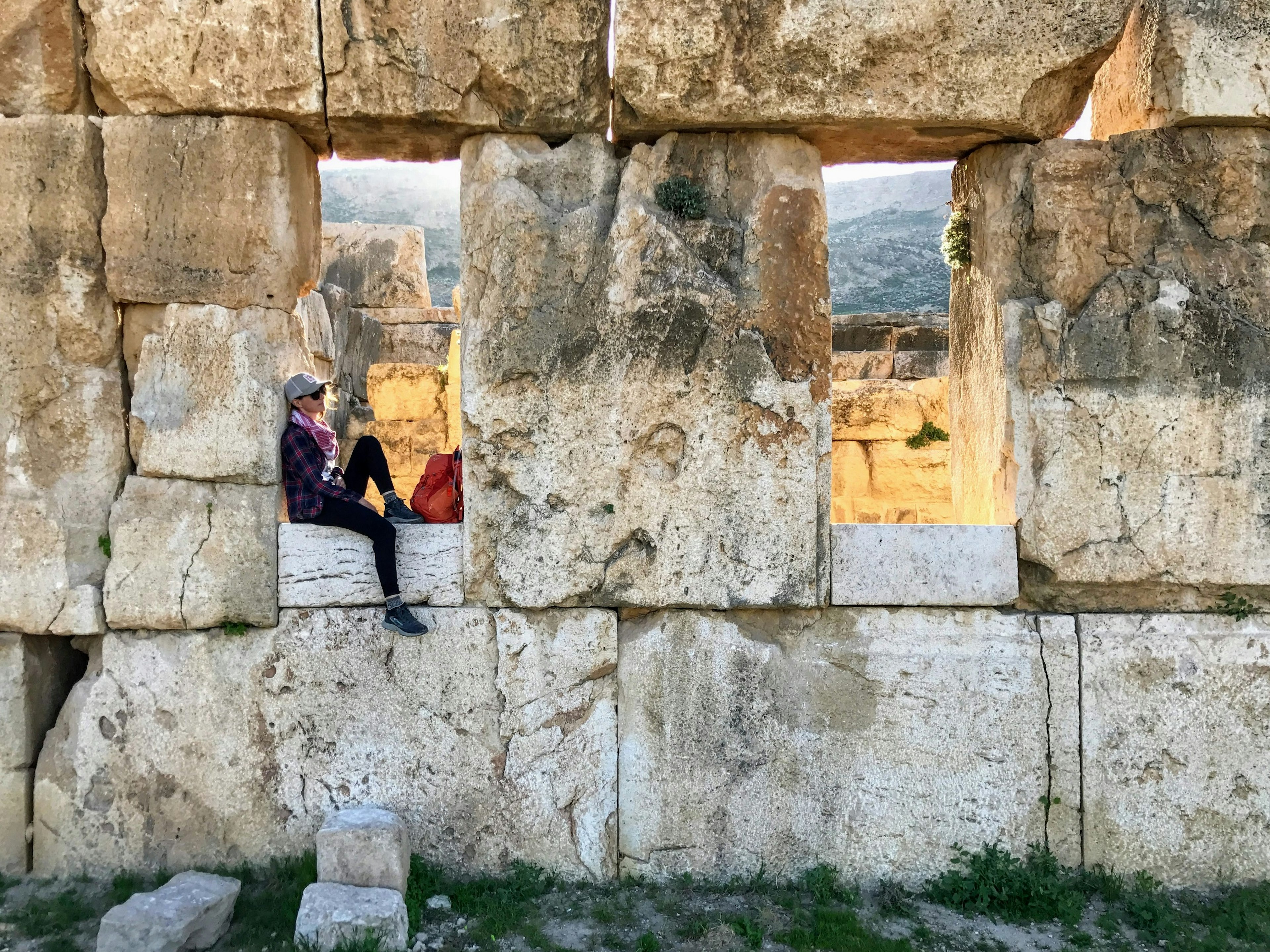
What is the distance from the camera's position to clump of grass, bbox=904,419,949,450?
23.2 feet

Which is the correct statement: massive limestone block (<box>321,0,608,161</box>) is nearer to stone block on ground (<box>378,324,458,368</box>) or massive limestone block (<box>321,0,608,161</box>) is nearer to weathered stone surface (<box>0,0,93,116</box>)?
weathered stone surface (<box>0,0,93,116</box>)

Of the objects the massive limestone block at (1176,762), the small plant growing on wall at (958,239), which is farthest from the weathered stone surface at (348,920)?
the small plant growing on wall at (958,239)

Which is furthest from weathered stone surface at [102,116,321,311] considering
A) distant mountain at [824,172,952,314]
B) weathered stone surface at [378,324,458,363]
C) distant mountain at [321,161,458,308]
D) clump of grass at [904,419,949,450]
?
distant mountain at [321,161,458,308]

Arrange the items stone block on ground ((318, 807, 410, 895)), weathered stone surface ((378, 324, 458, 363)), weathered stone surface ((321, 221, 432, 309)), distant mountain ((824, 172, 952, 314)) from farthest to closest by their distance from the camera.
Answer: distant mountain ((824, 172, 952, 314)) < weathered stone surface ((321, 221, 432, 309)) < weathered stone surface ((378, 324, 458, 363)) < stone block on ground ((318, 807, 410, 895))

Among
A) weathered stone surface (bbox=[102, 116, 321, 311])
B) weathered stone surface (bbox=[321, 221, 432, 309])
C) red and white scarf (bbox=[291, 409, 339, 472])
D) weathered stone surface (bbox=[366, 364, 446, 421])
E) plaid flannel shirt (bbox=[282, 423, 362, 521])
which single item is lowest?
plaid flannel shirt (bbox=[282, 423, 362, 521])

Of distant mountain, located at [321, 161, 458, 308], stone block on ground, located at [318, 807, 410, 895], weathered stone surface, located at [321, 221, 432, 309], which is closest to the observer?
stone block on ground, located at [318, 807, 410, 895]

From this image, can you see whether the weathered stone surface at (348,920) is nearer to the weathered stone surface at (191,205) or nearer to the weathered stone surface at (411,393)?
the weathered stone surface at (191,205)

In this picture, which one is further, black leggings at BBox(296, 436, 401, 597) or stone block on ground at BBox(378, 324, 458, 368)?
stone block on ground at BBox(378, 324, 458, 368)

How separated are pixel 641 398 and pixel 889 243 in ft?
61.2

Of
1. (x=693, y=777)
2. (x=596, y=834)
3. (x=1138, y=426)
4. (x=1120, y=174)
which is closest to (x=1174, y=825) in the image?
(x=1138, y=426)

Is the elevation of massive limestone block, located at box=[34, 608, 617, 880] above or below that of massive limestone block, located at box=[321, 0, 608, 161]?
below

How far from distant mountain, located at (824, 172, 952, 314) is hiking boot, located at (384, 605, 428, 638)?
11860 millimetres

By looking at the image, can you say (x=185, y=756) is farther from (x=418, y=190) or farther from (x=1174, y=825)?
(x=418, y=190)

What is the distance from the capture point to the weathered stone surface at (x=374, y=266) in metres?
11.7
